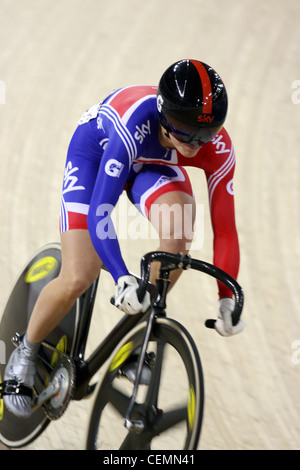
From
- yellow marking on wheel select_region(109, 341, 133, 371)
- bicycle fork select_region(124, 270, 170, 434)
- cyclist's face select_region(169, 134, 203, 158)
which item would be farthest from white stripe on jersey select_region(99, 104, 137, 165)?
yellow marking on wheel select_region(109, 341, 133, 371)

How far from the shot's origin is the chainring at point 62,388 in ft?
8.27

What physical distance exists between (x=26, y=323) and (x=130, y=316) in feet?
2.32

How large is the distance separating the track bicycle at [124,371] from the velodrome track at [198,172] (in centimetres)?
45

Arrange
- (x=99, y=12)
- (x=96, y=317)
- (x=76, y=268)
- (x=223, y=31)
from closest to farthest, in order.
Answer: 1. (x=76, y=268)
2. (x=96, y=317)
3. (x=223, y=31)
4. (x=99, y=12)

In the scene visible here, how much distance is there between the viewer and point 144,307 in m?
1.97

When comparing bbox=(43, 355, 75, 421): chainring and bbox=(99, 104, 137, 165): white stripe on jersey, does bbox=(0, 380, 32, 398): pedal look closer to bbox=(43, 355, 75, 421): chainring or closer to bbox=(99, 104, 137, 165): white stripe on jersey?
bbox=(43, 355, 75, 421): chainring

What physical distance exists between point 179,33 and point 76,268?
399cm

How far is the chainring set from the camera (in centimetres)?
252

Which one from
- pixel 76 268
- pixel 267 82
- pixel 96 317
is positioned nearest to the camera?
pixel 76 268

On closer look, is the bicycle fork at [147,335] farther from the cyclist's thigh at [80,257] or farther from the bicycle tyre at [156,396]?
the cyclist's thigh at [80,257]

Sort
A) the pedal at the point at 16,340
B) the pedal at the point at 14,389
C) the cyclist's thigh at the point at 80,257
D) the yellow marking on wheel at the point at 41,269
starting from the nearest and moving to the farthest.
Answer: the cyclist's thigh at the point at 80,257 < the pedal at the point at 14,389 < the pedal at the point at 16,340 < the yellow marking on wheel at the point at 41,269

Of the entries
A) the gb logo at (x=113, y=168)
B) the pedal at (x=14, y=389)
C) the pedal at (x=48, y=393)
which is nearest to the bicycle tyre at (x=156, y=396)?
the pedal at (x=48, y=393)

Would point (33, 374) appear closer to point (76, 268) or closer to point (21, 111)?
point (76, 268)
